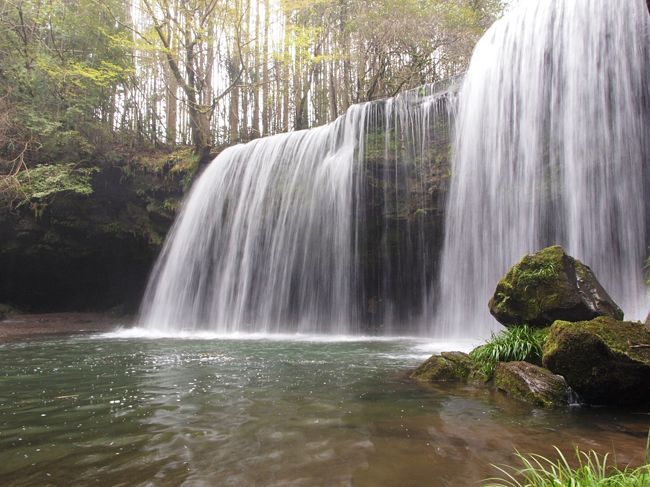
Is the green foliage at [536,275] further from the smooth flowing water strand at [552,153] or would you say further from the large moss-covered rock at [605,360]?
the smooth flowing water strand at [552,153]

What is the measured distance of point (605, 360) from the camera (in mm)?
4570

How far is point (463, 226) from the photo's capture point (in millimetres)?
12266

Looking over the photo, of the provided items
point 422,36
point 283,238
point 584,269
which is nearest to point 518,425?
point 584,269

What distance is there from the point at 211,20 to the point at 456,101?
13.3m

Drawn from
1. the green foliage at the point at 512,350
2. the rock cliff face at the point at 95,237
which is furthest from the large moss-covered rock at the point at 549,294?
the rock cliff face at the point at 95,237

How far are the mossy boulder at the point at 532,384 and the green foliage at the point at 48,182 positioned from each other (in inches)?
622

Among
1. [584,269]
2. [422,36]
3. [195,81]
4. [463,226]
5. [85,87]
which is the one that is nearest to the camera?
[584,269]

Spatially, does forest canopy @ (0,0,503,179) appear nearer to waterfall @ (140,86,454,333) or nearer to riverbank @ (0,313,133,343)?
riverbank @ (0,313,133,343)

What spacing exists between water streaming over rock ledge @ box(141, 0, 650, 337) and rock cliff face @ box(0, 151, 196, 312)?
6.17 feet

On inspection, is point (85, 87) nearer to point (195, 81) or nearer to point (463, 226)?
point (195, 81)

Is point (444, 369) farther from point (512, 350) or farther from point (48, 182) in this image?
point (48, 182)

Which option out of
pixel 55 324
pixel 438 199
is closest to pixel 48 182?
pixel 55 324

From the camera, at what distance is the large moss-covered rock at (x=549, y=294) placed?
648 cm

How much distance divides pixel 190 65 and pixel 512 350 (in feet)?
62.6
